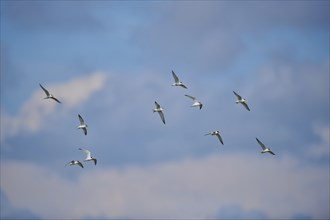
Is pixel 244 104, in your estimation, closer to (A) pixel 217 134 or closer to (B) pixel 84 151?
(A) pixel 217 134

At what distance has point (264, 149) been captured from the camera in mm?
84375

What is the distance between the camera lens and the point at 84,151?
78938mm

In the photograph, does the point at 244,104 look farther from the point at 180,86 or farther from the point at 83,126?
the point at 83,126

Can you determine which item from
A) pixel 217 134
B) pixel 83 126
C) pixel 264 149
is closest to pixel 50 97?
pixel 83 126

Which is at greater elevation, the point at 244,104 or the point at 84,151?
the point at 244,104

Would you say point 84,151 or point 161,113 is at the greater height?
point 161,113

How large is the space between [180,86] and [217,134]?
8.89 meters

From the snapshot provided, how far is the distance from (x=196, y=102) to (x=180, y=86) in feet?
12.4

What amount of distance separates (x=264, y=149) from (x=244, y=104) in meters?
7.46

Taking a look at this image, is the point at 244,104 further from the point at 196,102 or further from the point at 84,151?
the point at 84,151

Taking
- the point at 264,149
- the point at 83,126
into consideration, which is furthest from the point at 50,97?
the point at 264,149

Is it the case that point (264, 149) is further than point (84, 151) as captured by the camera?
Yes

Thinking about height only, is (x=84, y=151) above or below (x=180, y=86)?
below

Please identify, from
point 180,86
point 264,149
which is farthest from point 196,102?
point 264,149
